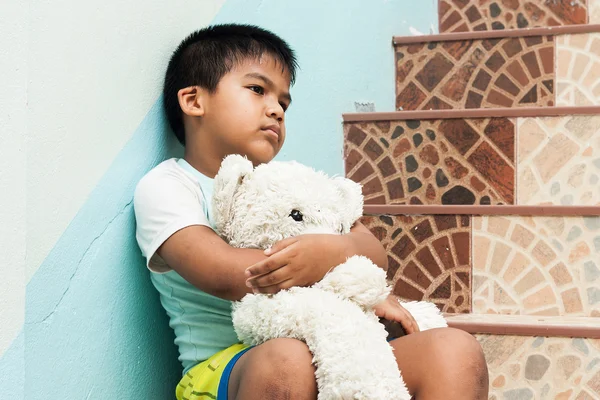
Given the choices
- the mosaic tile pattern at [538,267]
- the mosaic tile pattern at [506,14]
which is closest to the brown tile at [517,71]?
the mosaic tile pattern at [506,14]

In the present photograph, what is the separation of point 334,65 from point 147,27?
79 centimetres

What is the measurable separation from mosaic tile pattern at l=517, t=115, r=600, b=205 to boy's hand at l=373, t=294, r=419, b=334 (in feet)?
2.22

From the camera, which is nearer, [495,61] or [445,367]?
[445,367]

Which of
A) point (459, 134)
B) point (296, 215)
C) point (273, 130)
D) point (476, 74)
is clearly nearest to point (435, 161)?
point (459, 134)

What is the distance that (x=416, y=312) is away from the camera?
1.09 meters

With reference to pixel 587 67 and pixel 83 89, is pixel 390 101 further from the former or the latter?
pixel 83 89

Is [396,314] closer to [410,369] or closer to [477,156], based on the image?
[410,369]

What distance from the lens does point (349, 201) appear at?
3.50 ft

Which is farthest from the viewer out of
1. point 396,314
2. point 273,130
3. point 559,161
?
point 559,161

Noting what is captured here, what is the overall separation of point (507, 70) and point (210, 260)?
4.04ft

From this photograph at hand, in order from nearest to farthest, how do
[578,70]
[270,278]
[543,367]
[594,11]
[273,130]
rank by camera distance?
[270,278] < [273,130] < [543,367] < [578,70] < [594,11]

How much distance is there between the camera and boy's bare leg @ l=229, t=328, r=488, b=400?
806 millimetres

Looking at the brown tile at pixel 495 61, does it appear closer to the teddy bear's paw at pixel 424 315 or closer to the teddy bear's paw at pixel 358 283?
the teddy bear's paw at pixel 424 315

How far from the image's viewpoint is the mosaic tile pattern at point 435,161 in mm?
1633
